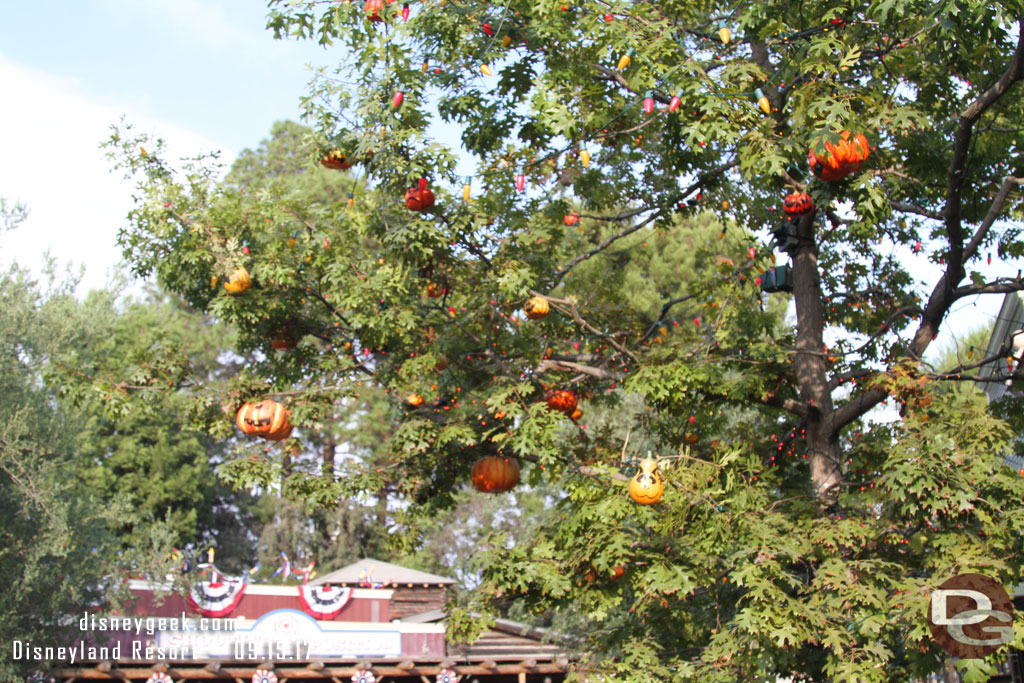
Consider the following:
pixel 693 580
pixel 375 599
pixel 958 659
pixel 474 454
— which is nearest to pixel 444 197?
pixel 474 454

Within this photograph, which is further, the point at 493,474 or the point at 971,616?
the point at 493,474

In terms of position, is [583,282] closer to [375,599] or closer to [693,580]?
[693,580]

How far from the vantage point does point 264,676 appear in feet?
41.3

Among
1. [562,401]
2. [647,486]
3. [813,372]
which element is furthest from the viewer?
[562,401]

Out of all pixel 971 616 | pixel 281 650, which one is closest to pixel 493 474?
pixel 971 616

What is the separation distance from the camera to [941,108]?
28.5 ft

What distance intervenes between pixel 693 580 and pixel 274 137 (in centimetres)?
3307

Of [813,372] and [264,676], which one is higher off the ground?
[813,372]

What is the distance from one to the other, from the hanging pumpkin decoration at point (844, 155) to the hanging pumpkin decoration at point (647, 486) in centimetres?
298

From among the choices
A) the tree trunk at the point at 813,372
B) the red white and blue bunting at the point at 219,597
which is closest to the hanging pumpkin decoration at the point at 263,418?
the tree trunk at the point at 813,372

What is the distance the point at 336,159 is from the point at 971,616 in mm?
7250

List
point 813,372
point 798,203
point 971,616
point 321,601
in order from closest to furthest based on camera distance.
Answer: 1. point 971,616
2. point 798,203
3. point 813,372
4. point 321,601

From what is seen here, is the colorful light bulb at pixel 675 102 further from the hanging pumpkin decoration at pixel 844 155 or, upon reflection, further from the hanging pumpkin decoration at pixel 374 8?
the hanging pumpkin decoration at pixel 374 8

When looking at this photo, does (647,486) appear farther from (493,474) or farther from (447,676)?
(447,676)
